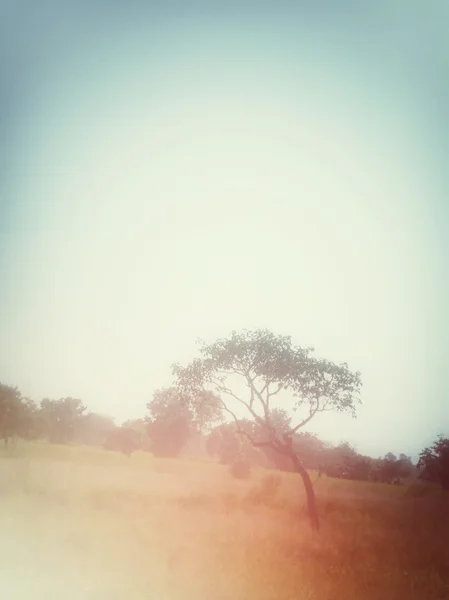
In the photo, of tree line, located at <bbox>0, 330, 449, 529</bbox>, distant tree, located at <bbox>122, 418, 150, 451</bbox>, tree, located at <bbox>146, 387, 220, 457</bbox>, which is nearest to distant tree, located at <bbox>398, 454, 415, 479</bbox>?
tree line, located at <bbox>0, 330, 449, 529</bbox>

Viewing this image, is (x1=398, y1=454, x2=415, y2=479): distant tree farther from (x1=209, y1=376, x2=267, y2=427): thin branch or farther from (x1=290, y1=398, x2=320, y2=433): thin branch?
(x1=209, y1=376, x2=267, y2=427): thin branch

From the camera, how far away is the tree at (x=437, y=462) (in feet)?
13.9

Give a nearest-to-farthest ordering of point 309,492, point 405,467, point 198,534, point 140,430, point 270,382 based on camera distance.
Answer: point 198,534
point 309,492
point 405,467
point 270,382
point 140,430

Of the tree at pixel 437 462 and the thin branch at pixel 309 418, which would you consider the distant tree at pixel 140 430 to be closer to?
the thin branch at pixel 309 418

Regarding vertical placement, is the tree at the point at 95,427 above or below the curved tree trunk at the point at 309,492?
above

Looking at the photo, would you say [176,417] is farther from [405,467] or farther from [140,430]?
[405,467]

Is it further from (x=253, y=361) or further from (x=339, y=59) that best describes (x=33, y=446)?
(x=339, y=59)

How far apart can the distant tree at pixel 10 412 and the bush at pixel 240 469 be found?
9.53ft

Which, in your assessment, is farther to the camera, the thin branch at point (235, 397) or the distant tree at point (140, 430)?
the distant tree at point (140, 430)

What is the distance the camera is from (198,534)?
4109 mm

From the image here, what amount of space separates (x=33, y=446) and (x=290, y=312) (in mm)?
3906

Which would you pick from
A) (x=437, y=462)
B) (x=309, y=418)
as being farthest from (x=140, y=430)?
(x=437, y=462)

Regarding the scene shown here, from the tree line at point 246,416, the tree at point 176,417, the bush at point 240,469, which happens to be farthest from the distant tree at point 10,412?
the bush at point 240,469

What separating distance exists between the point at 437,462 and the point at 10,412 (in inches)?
220
